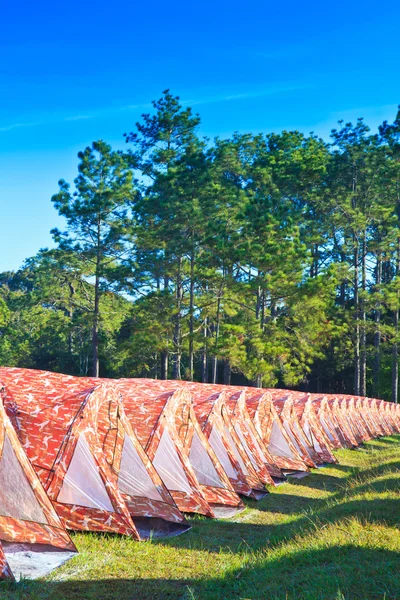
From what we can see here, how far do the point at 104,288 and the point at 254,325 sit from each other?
9081 mm

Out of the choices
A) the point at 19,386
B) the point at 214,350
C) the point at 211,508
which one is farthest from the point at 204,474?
the point at 214,350

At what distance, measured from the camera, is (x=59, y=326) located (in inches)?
1580

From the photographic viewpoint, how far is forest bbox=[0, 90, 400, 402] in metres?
30.8

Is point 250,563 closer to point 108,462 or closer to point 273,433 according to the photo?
point 108,462

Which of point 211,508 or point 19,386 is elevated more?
point 19,386

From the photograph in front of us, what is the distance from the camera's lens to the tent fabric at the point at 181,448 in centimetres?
956

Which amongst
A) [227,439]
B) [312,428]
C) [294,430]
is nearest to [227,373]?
[312,428]

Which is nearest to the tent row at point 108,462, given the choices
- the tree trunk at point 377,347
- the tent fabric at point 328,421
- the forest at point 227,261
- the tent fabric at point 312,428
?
the tent fabric at point 312,428

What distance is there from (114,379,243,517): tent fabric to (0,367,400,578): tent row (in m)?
0.02

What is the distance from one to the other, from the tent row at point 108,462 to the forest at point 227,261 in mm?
16669

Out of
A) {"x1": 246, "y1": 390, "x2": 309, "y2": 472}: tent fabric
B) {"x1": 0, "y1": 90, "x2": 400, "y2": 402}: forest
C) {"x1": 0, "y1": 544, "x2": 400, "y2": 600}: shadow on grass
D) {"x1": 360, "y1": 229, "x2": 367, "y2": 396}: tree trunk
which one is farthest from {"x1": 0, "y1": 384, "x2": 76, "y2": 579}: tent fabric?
{"x1": 360, "y1": 229, "x2": 367, "y2": 396}: tree trunk

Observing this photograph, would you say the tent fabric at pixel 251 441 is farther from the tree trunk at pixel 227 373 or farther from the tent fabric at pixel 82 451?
the tree trunk at pixel 227 373

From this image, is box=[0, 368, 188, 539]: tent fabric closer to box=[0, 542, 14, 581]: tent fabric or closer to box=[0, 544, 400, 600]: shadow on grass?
box=[0, 544, 400, 600]: shadow on grass

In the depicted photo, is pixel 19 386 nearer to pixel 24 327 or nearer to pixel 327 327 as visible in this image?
pixel 327 327
